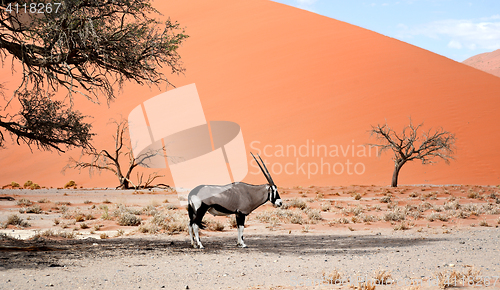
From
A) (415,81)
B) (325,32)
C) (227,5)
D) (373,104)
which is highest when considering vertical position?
(227,5)

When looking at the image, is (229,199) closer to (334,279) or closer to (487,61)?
(334,279)

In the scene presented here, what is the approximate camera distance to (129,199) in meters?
23.0

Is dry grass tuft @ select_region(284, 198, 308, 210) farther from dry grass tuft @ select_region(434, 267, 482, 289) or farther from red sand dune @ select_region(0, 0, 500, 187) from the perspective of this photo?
red sand dune @ select_region(0, 0, 500, 187)

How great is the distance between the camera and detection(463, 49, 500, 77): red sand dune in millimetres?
140750

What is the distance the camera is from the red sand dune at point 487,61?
140750 mm

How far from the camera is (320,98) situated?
4909cm

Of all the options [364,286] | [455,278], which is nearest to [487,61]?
[455,278]

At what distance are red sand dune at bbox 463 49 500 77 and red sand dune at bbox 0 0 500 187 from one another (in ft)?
317

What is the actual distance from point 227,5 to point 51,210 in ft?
228

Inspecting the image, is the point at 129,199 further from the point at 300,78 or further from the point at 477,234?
the point at 300,78

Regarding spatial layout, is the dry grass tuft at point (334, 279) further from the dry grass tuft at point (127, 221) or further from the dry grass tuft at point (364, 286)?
the dry grass tuft at point (127, 221)

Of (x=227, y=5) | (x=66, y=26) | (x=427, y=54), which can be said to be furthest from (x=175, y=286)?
(x=227, y=5)

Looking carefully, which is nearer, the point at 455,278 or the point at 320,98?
the point at 455,278

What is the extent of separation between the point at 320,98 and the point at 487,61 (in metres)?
140
